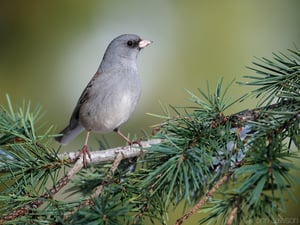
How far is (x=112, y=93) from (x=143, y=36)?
1.59m

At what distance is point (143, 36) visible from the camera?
4.09m

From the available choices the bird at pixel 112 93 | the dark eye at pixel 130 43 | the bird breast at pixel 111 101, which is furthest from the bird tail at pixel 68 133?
the dark eye at pixel 130 43

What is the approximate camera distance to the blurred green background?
3.79 metres

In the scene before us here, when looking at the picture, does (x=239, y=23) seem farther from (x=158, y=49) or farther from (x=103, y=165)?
(x=103, y=165)

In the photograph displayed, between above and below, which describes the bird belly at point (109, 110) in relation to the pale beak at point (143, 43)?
below

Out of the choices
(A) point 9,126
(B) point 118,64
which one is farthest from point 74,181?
(B) point 118,64

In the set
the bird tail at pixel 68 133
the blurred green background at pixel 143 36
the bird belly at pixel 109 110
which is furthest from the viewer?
the blurred green background at pixel 143 36

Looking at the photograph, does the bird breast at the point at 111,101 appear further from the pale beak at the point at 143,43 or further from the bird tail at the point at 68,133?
the pale beak at the point at 143,43

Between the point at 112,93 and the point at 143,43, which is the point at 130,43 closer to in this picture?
the point at 143,43

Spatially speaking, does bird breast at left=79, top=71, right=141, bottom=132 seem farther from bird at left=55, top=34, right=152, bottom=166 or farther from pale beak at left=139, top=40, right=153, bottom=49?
pale beak at left=139, top=40, right=153, bottom=49

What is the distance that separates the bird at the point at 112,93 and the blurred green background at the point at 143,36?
2.78ft

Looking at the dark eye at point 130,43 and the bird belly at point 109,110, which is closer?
the bird belly at point 109,110

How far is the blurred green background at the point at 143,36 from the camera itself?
3.79 metres

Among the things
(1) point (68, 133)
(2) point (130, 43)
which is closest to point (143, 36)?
(2) point (130, 43)
